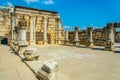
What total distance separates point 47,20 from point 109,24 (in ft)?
58.5

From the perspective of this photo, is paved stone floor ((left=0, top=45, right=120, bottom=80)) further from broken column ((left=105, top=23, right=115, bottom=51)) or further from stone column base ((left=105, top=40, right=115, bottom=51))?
broken column ((left=105, top=23, right=115, bottom=51))

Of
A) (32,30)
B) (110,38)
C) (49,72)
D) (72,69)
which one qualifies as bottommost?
(72,69)

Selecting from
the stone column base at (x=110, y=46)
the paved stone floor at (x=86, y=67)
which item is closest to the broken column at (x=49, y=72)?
the paved stone floor at (x=86, y=67)

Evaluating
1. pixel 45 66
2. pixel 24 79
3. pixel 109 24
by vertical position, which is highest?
pixel 109 24

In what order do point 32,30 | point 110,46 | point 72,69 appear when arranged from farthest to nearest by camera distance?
point 32,30 → point 110,46 → point 72,69

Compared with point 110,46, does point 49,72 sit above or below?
below

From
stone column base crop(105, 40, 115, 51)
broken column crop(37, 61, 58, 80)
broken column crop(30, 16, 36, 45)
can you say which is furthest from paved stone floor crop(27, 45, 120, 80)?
broken column crop(30, 16, 36, 45)

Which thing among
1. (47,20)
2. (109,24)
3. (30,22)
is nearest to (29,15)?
(30,22)

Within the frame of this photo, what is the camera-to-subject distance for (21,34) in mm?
13547

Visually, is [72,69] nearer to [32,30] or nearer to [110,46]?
[110,46]

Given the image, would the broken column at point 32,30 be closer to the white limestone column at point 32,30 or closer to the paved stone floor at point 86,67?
the white limestone column at point 32,30

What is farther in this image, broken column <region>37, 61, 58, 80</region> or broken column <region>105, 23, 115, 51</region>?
broken column <region>105, 23, 115, 51</region>

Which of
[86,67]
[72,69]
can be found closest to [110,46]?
[86,67]

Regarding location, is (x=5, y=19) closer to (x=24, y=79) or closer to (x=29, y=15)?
(x=29, y=15)
